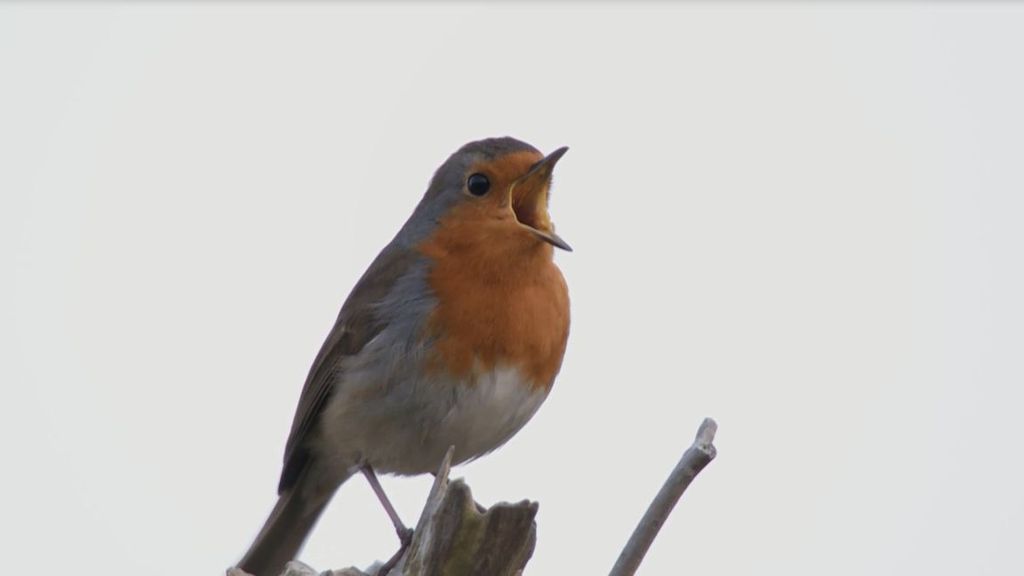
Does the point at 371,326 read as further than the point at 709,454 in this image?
Yes

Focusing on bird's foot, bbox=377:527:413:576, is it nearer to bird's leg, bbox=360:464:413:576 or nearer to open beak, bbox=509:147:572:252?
bird's leg, bbox=360:464:413:576

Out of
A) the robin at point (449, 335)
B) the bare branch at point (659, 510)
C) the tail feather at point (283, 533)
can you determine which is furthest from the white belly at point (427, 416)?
the bare branch at point (659, 510)

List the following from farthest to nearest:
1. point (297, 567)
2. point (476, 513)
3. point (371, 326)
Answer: point (371, 326) → point (297, 567) → point (476, 513)

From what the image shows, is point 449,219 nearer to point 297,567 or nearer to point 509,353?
point 509,353

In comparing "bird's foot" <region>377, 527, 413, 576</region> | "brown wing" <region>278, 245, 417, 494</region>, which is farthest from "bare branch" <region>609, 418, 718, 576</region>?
"brown wing" <region>278, 245, 417, 494</region>

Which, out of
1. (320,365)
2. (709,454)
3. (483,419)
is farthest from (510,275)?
(709,454)

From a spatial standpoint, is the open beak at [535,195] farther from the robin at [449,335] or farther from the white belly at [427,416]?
the white belly at [427,416]

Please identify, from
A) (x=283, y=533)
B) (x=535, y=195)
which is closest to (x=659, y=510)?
(x=535, y=195)
